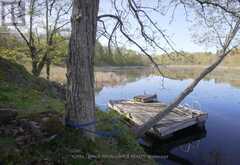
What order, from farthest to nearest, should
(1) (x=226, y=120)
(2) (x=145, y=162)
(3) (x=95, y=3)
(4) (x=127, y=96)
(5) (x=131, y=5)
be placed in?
(4) (x=127, y=96), (1) (x=226, y=120), (5) (x=131, y=5), (2) (x=145, y=162), (3) (x=95, y=3)

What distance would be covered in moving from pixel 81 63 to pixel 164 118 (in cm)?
870

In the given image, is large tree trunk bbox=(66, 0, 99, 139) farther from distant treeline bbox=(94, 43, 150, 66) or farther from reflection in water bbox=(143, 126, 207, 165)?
reflection in water bbox=(143, 126, 207, 165)

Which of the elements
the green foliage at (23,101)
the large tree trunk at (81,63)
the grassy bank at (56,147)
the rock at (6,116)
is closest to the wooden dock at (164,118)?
the green foliage at (23,101)

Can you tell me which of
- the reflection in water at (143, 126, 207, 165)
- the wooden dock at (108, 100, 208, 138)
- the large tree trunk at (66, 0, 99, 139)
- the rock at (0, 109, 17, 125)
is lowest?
the reflection in water at (143, 126, 207, 165)

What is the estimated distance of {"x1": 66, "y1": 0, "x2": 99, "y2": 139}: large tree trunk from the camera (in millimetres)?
3994

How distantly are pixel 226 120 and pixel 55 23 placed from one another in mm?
11865

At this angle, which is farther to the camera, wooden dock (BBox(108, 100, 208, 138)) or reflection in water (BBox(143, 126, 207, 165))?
wooden dock (BBox(108, 100, 208, 138))

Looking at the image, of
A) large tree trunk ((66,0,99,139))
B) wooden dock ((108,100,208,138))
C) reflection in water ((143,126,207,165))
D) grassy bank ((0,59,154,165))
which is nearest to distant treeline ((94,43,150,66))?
large tree trunk ((66,0,99,139))

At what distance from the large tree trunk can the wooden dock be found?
712 centimetres

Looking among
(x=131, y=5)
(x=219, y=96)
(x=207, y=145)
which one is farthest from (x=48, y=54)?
(x=219, y=96)

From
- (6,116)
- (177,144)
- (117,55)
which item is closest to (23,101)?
(117,55)

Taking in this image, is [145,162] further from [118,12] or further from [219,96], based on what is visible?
[219,96]

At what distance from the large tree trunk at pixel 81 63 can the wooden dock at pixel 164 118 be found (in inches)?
280

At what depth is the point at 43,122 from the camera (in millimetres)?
4246
